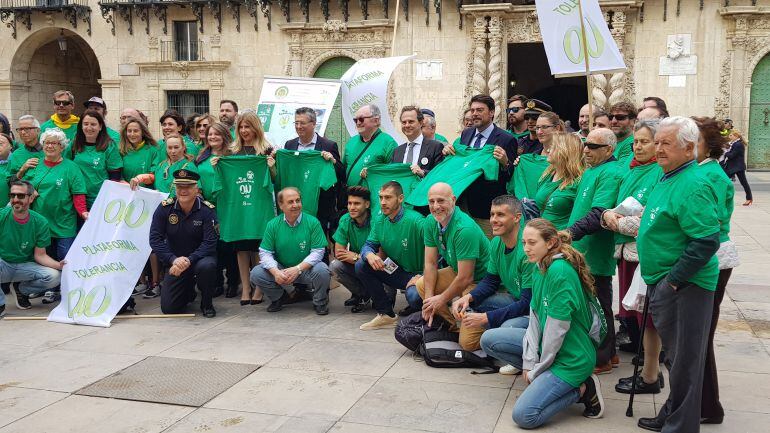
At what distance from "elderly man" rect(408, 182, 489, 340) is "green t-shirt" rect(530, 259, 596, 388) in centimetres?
124

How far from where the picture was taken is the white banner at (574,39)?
7.07 m

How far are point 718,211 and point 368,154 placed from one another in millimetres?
4455

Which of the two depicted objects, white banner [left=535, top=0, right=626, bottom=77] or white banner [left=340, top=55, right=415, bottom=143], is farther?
white banner [left=340, top=55, right=415, bottom=143]

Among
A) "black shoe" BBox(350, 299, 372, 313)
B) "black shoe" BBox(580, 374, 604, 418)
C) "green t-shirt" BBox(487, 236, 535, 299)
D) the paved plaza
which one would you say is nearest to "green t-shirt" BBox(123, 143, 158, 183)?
the paved plaza

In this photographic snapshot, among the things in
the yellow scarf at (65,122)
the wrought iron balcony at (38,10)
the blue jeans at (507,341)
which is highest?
the wrought iron balcony at (38,10)

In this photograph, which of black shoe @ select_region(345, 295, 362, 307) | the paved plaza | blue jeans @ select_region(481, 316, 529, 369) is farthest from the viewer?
black shoe @ select_region(345, 295, 362, 307)

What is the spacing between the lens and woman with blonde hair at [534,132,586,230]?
5.67 m

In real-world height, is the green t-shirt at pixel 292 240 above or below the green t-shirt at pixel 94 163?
below

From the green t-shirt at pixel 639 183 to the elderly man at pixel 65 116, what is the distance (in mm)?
6377

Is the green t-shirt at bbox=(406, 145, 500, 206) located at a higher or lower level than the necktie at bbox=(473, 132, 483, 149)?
lower

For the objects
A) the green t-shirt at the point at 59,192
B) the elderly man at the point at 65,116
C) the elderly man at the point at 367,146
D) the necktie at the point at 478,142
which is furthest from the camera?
the elderly man at the point at 65,116

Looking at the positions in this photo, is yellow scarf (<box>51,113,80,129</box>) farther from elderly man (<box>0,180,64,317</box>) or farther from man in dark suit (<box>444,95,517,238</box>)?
man in dark suit (<box>444,95,517,238</box>)

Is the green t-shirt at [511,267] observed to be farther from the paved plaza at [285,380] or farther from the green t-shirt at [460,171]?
the green t-shirt at [460,171]

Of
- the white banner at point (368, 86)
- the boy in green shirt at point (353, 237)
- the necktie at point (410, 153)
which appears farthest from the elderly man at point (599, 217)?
the white banner at point (368, 86)
